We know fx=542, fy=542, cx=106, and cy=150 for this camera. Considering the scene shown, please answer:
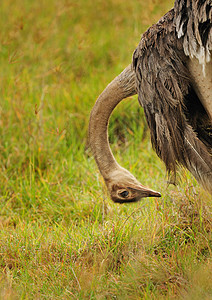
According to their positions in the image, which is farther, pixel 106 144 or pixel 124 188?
pixel 106 144

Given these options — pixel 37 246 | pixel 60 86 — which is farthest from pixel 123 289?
pixel 60 86

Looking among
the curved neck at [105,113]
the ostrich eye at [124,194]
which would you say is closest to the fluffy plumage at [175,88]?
the curved neck at [105,113]

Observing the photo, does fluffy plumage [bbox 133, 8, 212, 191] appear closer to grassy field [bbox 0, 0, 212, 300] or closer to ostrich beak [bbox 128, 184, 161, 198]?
ostrich beak [bbox 128, 184, 161, 198]

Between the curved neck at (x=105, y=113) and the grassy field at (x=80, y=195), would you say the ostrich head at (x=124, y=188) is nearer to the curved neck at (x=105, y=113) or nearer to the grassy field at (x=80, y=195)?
the curved neck at (x=105, y=113)

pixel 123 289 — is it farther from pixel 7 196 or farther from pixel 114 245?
pixel 7 196

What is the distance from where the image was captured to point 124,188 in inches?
152

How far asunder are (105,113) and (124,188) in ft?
1.82

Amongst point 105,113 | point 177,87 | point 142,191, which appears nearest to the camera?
point 177,87

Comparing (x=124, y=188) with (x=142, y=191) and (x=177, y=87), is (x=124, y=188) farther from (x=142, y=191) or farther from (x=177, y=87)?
(x=177, y=87)

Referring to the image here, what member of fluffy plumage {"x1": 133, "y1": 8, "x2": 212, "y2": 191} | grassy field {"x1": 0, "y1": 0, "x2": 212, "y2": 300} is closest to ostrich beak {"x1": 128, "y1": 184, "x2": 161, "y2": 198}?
fluffy plumage {"x1": 133, "y1": 8, "x2": 212, "y2": 191}

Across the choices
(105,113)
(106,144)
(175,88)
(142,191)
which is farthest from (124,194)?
(175,88)

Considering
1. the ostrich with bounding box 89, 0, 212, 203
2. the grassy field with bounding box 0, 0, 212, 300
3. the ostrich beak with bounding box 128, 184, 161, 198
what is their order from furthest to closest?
the ostrich beak with bounding box 128, 184, 161, 198
the grassy field with bounding box 0, 0, 212, 300
the ostrich with bounding box 89, 0, 212, 203

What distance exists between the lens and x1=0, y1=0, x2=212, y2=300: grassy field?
352cm

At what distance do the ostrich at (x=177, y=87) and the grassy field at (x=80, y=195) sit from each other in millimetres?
367
